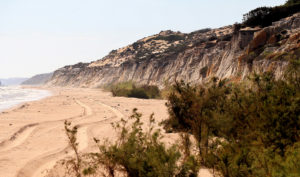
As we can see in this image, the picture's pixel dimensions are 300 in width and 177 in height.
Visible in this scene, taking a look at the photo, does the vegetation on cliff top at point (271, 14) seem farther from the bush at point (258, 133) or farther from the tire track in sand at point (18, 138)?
the tire track in sand at point (18, 138)

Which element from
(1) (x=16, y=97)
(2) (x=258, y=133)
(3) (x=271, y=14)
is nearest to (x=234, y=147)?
(2) (x=258, y=133)

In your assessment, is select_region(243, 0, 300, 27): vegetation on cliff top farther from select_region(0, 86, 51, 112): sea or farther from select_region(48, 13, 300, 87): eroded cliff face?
select_region(0, 86, 51, 112): sea

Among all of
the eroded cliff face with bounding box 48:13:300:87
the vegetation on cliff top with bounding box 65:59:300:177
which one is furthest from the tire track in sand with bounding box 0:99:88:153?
the eroded cliff face with bounding box 48:13:300:87

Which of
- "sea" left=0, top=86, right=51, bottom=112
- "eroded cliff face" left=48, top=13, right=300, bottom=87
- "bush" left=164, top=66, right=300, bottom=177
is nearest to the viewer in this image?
"bush" left=164, top=66, right=300, bottom=177

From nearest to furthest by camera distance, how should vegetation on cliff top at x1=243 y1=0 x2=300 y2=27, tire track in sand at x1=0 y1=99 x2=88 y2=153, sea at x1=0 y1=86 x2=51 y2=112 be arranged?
tire track in sand at x1=0 y1=99 x2=88 y2=153 → vegetation on cliff top at x1=243 y1=0 x2=300 y2=27 → sea at x1=0 y1=86 x2=51 y2=112

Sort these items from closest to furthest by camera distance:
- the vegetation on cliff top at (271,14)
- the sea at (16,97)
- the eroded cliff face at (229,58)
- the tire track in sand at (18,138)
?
the tire track in sand at (18,138), the eroded cliff face at (229,58), the vegetation on cliff top at (271,14), the sea at (16,97)

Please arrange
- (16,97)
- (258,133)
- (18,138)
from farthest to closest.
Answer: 1. (16,97)
2. (18,138)
3. (258,133)

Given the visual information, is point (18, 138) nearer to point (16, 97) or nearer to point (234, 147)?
point (234, 147)

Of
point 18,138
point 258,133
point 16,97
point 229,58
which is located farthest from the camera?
point 16,97

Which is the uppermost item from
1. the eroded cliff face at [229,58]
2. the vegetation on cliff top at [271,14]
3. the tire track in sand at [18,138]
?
the vegetation on cliff top at [271,14]

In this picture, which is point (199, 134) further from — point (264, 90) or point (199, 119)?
point (264, 90)

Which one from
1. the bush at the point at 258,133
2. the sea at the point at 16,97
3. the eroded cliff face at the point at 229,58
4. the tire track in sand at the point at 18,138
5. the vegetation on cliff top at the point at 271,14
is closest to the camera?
the bush at the point at 258,133

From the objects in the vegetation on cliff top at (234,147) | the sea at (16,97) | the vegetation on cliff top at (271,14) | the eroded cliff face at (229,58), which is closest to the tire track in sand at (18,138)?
the vegetation on cliff top at (234,147)

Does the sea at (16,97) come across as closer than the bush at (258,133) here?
No
